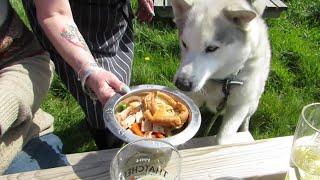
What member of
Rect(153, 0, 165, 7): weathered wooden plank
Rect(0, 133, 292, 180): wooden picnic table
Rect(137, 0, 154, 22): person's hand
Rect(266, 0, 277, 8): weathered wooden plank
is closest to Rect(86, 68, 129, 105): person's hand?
Rect(0, 133, 292, 180): wooden picnic table

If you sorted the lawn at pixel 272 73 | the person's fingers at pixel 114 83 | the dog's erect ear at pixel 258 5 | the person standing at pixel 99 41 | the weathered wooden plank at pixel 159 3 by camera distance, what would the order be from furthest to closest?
the weathered wooden plank at pixel 159 3 < the lawn at pixel 272 73 < the dog's erect ear at pixel 258 5 < the person standing at pixel 99 41 < the person's fingers at pixel 114 83

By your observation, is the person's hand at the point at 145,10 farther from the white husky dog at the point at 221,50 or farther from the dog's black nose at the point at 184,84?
the dog's black nose at the point at 184,84

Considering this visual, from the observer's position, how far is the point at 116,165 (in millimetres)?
918

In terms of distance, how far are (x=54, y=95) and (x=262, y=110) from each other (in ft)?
3.57

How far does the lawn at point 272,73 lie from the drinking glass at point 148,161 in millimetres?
1320

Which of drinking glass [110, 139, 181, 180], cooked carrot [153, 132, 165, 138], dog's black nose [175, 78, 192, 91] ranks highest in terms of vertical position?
drinking glass [110, 139, 181, 180]

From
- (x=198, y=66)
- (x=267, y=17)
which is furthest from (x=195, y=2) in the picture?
(x=267, y=17)

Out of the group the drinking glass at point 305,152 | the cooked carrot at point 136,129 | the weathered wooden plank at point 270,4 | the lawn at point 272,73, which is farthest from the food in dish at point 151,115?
the weathered wooden plank at point 270,4

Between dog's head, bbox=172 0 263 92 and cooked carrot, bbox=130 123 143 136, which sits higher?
cooked carrot, bbox=130 123 143 136

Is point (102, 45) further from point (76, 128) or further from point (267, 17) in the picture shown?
point (267, 17)

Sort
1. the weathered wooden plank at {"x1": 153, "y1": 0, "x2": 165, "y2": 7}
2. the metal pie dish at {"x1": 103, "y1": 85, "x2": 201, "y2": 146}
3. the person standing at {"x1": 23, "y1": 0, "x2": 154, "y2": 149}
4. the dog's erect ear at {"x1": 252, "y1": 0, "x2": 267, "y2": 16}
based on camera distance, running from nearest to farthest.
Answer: the metal pie dish at {"x1": 103, "y1": 85, "x2": 201, "y2": 146} → the person standing at {"x1": 23, "y1": 0, "x2": 154, "y2": 149} → the dog's erect ear at {"x1": 252, "y1": 0, "x2": 267, "y2": 16} → the weathered wooden plank at {"x1": 153, "y1": 0, "x2": 165, "y2": 7}

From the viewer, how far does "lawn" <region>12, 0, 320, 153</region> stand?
92.6 inches

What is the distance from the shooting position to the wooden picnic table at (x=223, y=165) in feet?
3.47

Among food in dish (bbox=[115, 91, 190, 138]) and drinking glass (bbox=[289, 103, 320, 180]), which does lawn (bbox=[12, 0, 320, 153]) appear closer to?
food in dish (bbox=[115, 91, 190, 138])
